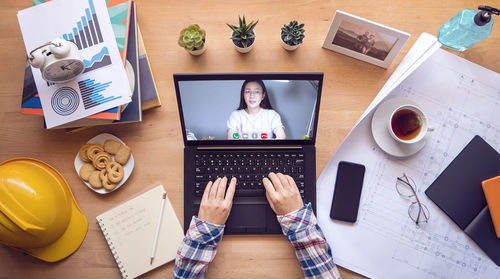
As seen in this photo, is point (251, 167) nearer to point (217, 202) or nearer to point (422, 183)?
point (217, 202)

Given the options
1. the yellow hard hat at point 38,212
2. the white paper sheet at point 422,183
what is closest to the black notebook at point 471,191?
the white paper sheet at point 422,183

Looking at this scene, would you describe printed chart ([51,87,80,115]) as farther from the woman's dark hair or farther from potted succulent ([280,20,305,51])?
potted succulent ([280,20,305,51])

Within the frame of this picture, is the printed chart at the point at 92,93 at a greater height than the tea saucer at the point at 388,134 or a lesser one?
greater

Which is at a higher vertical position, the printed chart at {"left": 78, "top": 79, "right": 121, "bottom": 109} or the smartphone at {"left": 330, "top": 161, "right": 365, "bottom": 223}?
the printed chart at {"left": 78, "top": 79, "right": 121, "bottom": 109}

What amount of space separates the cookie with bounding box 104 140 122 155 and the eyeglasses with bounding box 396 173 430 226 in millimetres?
747

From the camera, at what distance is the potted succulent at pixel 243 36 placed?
2.64 feet

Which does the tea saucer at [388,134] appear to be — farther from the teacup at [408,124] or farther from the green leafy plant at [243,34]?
the green leafy plant at [243,34]

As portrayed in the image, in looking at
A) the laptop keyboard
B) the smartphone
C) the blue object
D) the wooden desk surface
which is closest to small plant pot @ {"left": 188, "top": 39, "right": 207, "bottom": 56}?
the wooden desk surface

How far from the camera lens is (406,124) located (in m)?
0.80

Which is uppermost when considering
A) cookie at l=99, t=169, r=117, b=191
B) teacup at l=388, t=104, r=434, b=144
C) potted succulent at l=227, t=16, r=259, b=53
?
potted succulent at l=227, t=16, r=259, b=53

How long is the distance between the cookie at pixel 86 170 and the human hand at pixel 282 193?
46cm

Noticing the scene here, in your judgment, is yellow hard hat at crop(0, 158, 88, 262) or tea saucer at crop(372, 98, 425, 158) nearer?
yellow hard hat at crop(0, 158, 88, 262)

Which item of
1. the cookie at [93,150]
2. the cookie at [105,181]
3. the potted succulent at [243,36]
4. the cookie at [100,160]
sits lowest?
the cookie at [105,181]

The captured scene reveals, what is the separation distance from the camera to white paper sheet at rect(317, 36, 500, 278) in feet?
2.60
